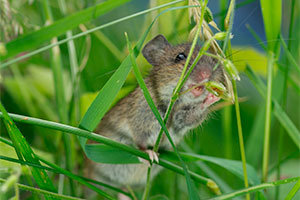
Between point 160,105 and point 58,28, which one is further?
point 160,105

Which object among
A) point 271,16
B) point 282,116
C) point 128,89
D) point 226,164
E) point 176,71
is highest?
point 271,16

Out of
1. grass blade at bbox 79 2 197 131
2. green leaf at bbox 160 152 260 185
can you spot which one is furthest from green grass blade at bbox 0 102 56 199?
green leaf at bbox 160 152 260 185

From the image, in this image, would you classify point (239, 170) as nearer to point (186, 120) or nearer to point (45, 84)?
point (186, 120)

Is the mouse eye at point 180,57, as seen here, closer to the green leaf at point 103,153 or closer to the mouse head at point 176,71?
the mouse head at point 176,71

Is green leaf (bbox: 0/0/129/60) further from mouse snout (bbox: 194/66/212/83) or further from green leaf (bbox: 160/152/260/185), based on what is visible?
green leaf (bbox: 160/152/260/185)

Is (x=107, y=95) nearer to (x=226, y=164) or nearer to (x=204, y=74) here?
(x=204, y=74)

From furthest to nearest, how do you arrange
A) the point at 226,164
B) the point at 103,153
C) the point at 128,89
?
1. the point at 128,89
2. the point at 226,164
3. the point at 103,153

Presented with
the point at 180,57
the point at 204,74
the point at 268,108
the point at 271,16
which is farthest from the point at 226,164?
the point at 271,16
